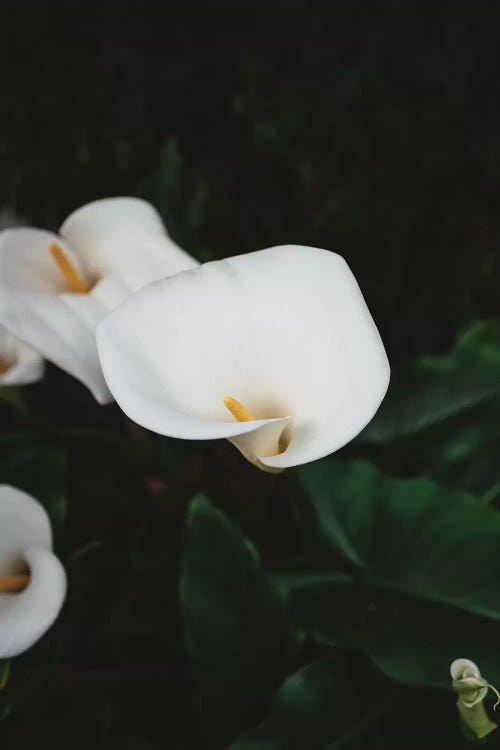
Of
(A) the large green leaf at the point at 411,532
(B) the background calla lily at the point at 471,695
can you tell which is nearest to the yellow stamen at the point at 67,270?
(A) the large green leaf at the point at 411,532

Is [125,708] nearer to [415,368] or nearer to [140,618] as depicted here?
[140,618]

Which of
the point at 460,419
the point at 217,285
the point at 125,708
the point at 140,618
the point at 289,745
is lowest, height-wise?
the point at 125,708

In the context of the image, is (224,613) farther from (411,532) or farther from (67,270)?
(67,270)

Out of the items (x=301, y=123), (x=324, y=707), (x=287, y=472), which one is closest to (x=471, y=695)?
(x=324, y=707)

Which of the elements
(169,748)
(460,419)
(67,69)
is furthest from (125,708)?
(67,69)

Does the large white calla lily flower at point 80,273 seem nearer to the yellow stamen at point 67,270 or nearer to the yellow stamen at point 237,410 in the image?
the yellow stamen at point 67,270
